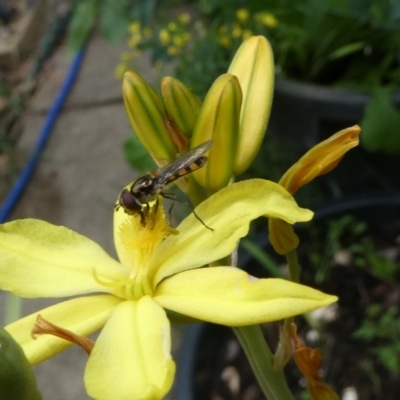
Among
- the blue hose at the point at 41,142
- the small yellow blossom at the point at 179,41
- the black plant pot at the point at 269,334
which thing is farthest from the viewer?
the blue hose at the point at 41,142

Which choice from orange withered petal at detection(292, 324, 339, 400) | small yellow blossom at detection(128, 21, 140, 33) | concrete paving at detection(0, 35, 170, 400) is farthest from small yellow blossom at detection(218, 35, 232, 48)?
orange withered petal at detection(292, 324, 339, 400)

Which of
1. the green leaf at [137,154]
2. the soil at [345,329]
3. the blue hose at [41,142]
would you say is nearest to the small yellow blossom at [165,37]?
the green leaf at [137,154]

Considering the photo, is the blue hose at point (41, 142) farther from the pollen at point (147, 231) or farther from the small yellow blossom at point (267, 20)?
the pollen at point (147, 231)

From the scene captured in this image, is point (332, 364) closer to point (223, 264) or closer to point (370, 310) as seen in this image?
point (370, 310)

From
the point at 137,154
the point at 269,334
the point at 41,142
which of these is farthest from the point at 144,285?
the point at 41,142

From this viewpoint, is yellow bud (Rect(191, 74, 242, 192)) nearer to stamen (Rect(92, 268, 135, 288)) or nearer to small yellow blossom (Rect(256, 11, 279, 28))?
stamen (Rect(92, 268, 135, 288))

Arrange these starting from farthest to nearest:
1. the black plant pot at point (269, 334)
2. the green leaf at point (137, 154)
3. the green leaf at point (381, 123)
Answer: the green leaf at point (137, 154) < the green leaf at point (381, 123) < the black plant pot at point (269, 334)

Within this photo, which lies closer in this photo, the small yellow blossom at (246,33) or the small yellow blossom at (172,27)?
the small yellow blossom at (246,33)
